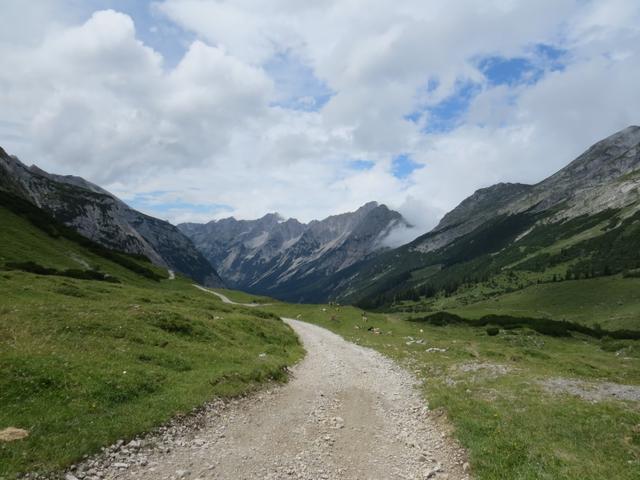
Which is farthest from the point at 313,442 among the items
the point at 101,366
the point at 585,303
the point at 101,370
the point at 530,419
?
the point at 585,303

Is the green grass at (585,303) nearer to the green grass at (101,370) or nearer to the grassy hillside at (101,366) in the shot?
the grassy hillside at (101,366)

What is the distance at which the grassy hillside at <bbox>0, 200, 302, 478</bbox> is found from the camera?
575 inches

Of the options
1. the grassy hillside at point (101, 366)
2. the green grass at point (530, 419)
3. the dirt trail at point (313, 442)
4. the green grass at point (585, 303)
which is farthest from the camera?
the green grass at point (585, 303)

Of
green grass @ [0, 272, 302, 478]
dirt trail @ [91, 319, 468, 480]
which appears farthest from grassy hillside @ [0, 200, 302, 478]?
dirt trail @ [91, 319, 468, 480]

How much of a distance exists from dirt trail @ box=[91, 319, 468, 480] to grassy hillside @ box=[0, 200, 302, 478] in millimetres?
1899

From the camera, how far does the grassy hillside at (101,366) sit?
1462 cm

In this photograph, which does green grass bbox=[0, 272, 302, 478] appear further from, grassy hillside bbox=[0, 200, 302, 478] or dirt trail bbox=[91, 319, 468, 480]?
dirt trail bbox=[91, 319, 468, 480]

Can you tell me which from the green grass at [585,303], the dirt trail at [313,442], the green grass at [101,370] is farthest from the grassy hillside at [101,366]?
the green grass at [585,303]

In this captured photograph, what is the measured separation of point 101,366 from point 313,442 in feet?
39.1

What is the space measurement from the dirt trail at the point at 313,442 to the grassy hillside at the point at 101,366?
1.90 metres

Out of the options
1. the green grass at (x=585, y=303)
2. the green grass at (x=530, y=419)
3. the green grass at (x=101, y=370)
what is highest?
the green grass at (x=101, y=370)

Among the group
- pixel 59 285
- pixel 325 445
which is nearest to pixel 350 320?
pixel 59 285

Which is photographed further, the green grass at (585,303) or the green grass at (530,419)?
the green grass at (585,303)

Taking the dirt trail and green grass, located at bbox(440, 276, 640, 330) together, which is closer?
the dirt trail
